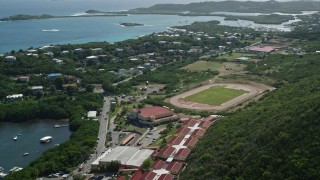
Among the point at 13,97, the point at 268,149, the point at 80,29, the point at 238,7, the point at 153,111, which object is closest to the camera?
the point at 268,149

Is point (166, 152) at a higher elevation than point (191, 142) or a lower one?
lower

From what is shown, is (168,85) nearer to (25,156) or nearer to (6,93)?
(6,93)

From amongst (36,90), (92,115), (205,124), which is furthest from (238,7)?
(205,124)

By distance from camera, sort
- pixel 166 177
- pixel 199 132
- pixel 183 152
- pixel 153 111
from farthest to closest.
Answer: pixel 153 111, pixel 199 132, pixel 183 152, pixel 166 177

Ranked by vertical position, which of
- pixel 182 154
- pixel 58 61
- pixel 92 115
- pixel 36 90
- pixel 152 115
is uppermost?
pixel 58 61

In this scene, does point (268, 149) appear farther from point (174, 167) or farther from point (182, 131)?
point (182, 131)

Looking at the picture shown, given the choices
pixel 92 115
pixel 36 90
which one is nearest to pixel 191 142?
pixel 92 115

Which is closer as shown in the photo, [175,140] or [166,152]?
[166,152]

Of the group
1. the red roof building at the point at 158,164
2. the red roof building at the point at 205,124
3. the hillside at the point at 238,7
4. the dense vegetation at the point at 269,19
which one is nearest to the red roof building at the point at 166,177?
the red roof building at the point at 158,164
